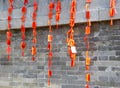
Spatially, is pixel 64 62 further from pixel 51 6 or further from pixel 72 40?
pixel 51 6

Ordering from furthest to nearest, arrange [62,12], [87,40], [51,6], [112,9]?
[51,6]
[62,12]
[87,40]
[112,9]

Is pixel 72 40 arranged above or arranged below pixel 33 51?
above

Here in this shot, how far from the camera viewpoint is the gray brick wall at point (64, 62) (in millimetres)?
6148

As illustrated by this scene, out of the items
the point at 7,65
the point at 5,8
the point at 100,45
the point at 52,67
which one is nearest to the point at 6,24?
the point at 5,8

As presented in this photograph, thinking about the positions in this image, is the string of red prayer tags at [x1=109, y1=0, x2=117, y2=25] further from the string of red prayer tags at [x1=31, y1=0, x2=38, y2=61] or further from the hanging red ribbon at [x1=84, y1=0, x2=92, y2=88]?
the string of red prayer tags at [x1=31, y1=0, x2=38, y2=61]

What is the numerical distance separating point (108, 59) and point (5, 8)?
9.12 feet

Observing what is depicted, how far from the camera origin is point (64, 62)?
6766 mm

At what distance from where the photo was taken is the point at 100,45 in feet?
20.6

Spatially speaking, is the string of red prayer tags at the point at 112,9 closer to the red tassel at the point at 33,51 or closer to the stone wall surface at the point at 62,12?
the stone wall surface at the point at 62,12

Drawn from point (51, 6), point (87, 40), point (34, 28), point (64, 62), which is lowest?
point (64, 62)

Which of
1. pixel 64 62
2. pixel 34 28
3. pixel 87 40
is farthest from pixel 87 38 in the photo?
pixel 34 28

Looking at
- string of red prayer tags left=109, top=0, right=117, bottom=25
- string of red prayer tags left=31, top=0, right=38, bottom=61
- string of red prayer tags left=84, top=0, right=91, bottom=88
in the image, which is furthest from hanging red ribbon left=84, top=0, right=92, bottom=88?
string of red prayer tags left=31, top=0, right=38, bottom=61

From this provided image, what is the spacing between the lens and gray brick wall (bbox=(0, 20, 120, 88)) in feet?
20.2

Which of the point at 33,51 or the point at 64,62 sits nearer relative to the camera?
the point at 64,62
